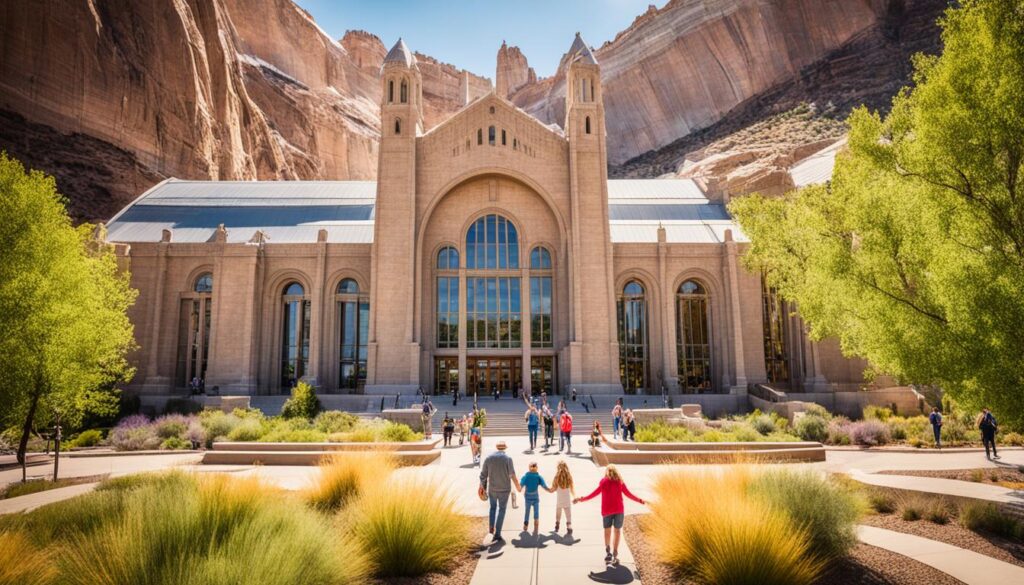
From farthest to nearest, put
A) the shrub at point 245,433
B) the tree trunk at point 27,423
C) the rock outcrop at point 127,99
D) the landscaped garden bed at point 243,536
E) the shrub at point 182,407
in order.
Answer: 1. the rock outcrop at point 127,99
2. the shrub at point 182,407
3. the shrub at point 245,433
4. the tree trunk at point 27,423
5. the landscaped garden bed at point 243,536

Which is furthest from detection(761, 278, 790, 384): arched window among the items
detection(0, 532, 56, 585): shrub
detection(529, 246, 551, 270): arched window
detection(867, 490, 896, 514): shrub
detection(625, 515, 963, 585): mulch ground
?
detection(0, 532, 56, 585): shrub

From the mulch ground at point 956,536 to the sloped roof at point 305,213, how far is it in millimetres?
27571

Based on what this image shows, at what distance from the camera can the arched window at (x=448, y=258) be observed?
35.8 meters

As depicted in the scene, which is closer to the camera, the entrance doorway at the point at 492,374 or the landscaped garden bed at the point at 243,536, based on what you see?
the landscaped garden bed at the point at 243,536

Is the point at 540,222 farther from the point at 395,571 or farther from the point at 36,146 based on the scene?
the point at 36,146

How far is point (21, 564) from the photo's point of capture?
556 cm

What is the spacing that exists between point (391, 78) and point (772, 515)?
34.2m

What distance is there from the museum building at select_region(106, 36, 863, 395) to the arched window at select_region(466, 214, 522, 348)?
0.09 m

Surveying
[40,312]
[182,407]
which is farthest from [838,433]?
[182,407]

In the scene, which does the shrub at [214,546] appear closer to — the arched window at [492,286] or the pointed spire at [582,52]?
the arched window at [492,286]

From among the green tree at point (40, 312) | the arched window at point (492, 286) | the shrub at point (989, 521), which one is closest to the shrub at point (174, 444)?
the green tree at point (40, 312)

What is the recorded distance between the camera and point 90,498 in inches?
342

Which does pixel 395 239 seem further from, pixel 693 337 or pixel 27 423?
pixel 27 423

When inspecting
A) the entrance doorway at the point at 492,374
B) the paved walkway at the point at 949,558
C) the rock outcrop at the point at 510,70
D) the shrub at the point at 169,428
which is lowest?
the paved walkway at the point at 949,558
